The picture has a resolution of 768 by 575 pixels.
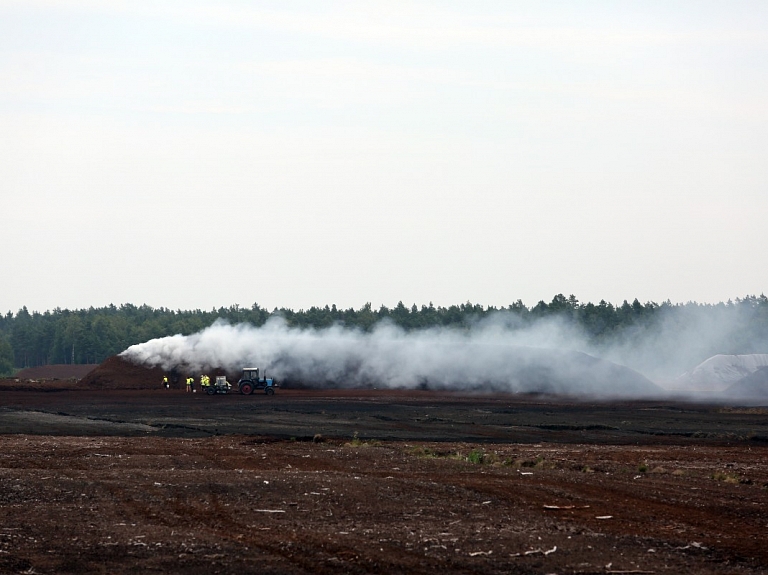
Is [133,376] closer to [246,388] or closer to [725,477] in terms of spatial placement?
[246,388]

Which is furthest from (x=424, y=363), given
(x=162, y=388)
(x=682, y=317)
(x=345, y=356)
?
(x=682, y=317)

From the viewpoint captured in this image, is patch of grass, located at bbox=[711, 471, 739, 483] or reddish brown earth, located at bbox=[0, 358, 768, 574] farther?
patch of grass, located at bbox=[711, 471, 739, 483]

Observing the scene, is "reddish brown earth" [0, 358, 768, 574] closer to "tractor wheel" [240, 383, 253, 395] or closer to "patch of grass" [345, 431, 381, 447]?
"patch of grass" [345, 431, 381, 447]

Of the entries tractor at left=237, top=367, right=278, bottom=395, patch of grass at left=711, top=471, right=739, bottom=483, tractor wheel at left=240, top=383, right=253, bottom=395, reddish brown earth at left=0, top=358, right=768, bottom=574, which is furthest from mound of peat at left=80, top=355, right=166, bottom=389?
patch of grass at left=711, top=471, right=739, bottom=483

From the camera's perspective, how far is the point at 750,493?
27.0m

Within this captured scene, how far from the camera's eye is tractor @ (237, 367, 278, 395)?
89.0 m

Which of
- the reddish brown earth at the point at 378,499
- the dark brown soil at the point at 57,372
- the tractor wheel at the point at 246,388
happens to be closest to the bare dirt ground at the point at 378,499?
the reddish brown earth at the point at 378,499

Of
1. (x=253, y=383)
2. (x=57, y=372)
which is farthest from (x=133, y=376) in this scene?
(x=57, y=372)

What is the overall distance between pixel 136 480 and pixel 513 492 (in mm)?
10193

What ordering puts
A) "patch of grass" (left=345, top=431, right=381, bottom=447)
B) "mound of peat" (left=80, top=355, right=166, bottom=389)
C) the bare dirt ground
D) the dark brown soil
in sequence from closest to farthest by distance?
1. the bare dirt ground
2. "patch of grass" (left=345, top=431, right=381, bottom=447)
3. "mound of peat" (left=80, top=355, right=166, bottom=389)
4. the dark brown soil

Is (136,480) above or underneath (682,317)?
underneath

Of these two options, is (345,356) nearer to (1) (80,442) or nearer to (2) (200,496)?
(1) (80,442)

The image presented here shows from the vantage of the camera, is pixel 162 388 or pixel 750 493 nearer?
pixel 750 493

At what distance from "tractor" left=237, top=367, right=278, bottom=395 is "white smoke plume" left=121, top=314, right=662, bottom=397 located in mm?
8882
